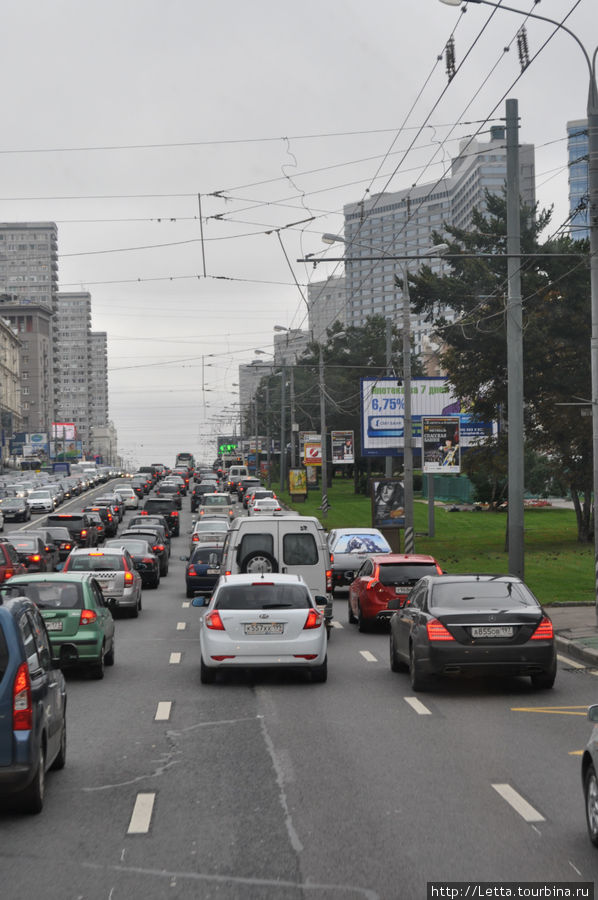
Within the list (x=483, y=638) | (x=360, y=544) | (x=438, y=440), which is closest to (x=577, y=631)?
(x=483, y=638)

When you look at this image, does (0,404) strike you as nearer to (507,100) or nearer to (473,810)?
(507,100)

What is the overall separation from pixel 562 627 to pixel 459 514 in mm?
48051

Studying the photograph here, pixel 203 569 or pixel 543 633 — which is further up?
pixel 543 633

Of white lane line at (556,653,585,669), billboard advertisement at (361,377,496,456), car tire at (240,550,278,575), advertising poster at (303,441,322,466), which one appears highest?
billboard advertisement at (361,377,496,456)

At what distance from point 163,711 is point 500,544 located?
33687 mm

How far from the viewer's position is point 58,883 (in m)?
7.23

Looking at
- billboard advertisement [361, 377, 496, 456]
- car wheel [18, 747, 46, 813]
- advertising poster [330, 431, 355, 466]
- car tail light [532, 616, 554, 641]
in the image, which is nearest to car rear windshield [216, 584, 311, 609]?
car tail light [532, 616, 554, 641]

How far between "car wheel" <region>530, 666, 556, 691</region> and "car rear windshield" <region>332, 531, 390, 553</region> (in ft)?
57.1

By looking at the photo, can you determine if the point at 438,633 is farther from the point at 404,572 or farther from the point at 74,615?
the point at 404,572

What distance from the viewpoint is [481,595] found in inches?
611

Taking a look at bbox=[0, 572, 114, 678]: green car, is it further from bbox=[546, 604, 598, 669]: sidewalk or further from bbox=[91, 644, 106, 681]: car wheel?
bbox=[546, 604, 598, 669]: sidewalk

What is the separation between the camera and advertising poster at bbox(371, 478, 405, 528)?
143 ft

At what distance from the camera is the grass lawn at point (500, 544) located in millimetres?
31078

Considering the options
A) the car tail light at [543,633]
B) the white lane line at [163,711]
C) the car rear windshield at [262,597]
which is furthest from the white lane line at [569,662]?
the white lane line at [163,711]
